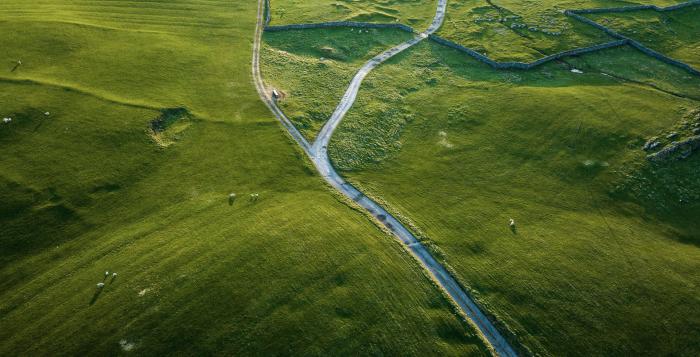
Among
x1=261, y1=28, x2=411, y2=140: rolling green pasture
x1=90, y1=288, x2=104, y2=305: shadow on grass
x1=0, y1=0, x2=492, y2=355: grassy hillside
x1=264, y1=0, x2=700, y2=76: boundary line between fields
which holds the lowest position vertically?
x1=90, y1=288, x2=104, y2=305: shadow on grass

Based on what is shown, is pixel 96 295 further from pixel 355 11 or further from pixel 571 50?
pixel 571 50

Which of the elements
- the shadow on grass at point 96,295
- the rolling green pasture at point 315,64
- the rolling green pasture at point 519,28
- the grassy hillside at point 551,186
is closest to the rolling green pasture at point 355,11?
the rolling green pasture at point 315,64

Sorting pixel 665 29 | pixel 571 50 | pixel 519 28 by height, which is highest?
pixel 665 29

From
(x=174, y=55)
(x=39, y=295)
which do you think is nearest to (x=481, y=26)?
(x=174, y=55)

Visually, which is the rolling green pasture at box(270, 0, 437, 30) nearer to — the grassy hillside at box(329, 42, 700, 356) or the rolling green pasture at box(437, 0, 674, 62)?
the rolling green pasture at box(437, 0, 674, 62)

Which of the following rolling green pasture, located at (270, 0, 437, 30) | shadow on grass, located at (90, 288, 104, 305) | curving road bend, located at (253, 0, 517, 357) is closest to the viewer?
shadow on grass, located at (90, 288, 104, 305)

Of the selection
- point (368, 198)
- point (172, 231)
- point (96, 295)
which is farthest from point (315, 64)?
point (96, 295)

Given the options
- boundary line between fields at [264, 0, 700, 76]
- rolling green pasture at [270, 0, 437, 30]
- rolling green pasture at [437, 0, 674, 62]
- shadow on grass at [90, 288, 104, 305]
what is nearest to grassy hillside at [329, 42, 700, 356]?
boundary line between fields at [264, 0, 700, 76]
